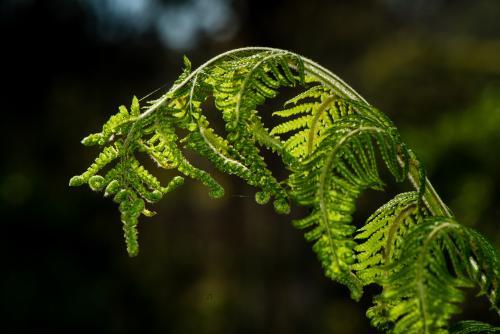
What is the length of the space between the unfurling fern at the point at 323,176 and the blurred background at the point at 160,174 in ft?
16.3

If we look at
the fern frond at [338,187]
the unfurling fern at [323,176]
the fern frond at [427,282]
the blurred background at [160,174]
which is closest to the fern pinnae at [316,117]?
the unfurling fern at [323,176]

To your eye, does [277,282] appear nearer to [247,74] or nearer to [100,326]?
[100,326]

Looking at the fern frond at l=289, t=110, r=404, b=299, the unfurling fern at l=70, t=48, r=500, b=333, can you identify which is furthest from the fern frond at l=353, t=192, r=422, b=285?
the fern frond at l=289, t=110, r=404, b=299

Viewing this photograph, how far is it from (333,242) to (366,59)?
8.07 metres

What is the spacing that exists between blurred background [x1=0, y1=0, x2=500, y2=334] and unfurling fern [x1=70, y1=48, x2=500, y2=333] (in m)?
4.97

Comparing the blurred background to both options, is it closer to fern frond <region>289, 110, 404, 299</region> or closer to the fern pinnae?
the fern pinnae

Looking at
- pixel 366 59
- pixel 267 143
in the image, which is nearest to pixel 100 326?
pixel 366 59

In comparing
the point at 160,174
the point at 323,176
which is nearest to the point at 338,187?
the point at 323,176

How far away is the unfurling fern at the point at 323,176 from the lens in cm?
75

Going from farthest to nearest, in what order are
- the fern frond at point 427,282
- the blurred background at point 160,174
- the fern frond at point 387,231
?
1. the blurred background at point 160,174
2. the fern frond at point 387,231
3. the fern frond at point 427,282

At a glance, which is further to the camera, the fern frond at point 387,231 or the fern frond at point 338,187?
the fern frond at point 387,231

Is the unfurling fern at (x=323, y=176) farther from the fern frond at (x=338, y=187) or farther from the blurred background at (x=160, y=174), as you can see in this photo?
the blurred background at (x=160, y=174)

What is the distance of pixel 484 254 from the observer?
0.83m

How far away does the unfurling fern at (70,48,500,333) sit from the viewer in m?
0.75
